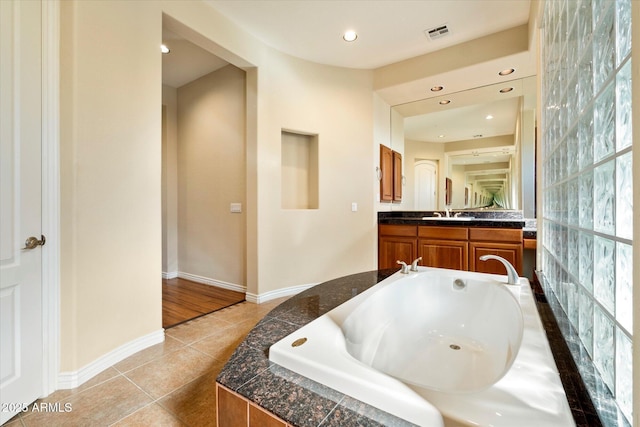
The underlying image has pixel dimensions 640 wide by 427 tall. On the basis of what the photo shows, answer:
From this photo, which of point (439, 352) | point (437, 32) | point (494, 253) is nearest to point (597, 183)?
point (439, 352)

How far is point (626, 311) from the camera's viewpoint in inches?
21.3

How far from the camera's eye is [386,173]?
142 inches

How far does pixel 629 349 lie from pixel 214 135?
143 inches

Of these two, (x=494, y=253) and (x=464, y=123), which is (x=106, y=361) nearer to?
(x=494, y=253)

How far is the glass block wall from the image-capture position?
555 millimetres

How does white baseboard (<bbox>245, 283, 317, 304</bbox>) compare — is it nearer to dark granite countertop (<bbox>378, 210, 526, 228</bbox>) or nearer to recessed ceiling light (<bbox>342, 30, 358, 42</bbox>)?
dark granite countertop (<bbox>378, 210, 526, 228</bbox>)

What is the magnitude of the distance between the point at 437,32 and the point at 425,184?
1732 millimetres

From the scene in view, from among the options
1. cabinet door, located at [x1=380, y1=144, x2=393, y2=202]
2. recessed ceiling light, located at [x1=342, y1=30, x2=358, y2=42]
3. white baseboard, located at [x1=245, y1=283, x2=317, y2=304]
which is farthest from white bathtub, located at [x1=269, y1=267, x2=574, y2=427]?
recessed ceiling light, located at [x1=342, y1=30, x2=358, y2=42]

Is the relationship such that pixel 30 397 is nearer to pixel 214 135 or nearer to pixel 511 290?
pixel 511 290

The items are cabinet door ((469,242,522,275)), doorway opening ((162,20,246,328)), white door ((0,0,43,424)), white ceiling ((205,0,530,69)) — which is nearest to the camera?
white door ((0,0,43,424))

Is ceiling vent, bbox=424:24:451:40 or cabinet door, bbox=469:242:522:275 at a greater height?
ceiling vent, bbox=424:24:451:40

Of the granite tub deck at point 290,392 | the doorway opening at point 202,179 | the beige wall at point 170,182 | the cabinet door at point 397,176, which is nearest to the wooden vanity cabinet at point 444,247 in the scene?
the cabinet door at point 397,176

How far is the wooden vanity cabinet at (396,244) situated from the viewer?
3.22m

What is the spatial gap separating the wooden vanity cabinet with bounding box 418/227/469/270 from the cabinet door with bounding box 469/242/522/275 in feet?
0.21
